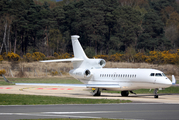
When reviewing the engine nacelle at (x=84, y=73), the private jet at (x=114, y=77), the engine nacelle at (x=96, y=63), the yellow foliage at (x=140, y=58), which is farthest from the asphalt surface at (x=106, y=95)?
the yellow foliage at (x=140, y=58)

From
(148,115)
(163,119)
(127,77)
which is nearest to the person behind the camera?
(163,119)

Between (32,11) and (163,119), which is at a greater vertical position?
(32,11)

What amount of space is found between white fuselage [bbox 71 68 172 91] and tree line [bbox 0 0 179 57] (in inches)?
2282

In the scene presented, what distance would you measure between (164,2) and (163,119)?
437ft

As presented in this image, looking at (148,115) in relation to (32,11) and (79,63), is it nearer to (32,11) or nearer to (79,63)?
(79,63)

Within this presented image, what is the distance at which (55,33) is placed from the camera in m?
96.6

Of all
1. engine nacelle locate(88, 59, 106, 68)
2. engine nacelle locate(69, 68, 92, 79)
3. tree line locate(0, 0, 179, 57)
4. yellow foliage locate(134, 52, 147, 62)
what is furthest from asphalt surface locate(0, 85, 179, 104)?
tree line locate(0, 0, 179, 57)

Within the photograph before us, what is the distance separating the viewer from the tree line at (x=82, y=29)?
9094 centimetres

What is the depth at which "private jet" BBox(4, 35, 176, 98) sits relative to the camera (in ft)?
90.0

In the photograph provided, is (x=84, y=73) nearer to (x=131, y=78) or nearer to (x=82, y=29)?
(x=131, y=78)

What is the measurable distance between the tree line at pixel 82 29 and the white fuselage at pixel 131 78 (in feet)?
190

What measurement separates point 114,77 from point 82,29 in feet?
222

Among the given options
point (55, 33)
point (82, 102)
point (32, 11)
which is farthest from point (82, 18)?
point (82, 102)

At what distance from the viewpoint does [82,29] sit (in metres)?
97.1
